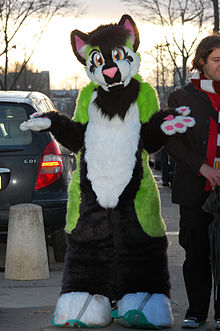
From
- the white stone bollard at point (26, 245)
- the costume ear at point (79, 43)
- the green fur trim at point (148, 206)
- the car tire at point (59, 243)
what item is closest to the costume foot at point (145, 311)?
the green fur trim at point (148, 206)

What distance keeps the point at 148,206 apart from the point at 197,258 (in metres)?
0.48

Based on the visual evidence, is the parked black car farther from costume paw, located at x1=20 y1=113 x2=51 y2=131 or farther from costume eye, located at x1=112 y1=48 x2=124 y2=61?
costume eye, located at x1=112 y1=48 x2=124 y2=61

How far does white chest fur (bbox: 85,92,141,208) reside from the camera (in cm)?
572

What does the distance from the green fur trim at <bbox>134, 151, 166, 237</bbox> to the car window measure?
251 centimetres

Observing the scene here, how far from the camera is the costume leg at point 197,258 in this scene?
5539 mm

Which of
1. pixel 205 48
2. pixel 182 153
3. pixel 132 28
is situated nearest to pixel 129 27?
pixel 132 28

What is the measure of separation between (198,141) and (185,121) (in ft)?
0.55

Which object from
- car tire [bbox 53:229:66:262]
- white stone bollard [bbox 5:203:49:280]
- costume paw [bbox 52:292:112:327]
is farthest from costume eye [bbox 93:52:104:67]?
car tire [bbox 53:229:66:262]

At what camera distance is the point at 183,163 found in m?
5.53

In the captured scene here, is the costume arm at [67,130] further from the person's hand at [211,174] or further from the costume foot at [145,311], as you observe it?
the costume foot at [145,311]

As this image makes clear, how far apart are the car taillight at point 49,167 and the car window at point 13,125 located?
22cm

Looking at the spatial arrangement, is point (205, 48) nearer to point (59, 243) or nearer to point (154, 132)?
point (154, 132)

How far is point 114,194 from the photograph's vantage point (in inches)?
225

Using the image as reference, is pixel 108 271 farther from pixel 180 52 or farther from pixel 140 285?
pixel 180 52
